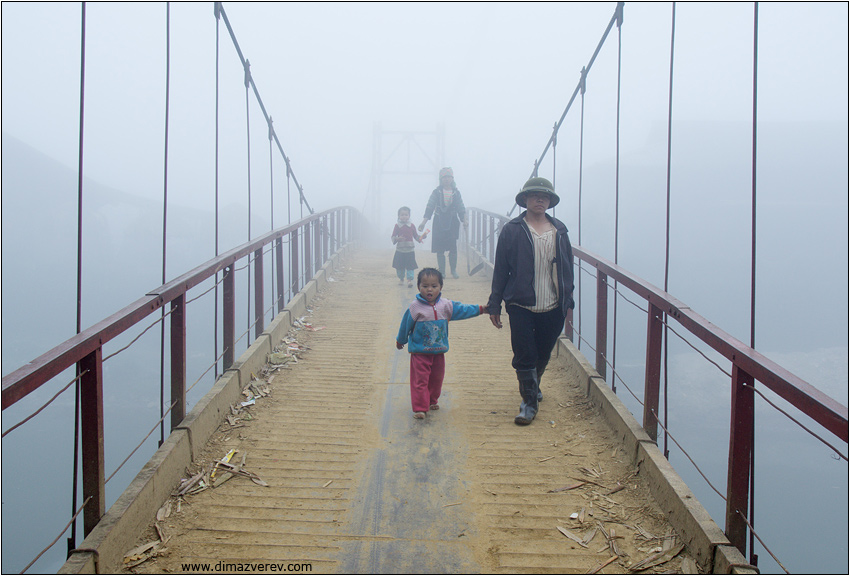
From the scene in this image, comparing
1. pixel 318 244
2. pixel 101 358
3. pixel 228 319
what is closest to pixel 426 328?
pixel 228 319

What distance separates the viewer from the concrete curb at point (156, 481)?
2.17 m

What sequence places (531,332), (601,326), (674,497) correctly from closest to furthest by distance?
1. (674,497)
2. (531,332)
3. (601,326)

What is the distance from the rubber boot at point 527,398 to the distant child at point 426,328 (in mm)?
472

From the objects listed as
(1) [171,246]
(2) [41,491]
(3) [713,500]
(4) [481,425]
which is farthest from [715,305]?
(1) [171,246]

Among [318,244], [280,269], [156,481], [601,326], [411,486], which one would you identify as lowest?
[411,486]

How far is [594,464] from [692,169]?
3928 inches

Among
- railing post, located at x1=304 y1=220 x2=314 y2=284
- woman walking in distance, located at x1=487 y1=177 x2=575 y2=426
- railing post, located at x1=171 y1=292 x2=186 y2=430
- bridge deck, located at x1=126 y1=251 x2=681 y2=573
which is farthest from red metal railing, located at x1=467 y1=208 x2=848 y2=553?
railing post, located at x1=304 y1=220 x2=314 y2=284

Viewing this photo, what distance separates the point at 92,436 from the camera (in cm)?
231

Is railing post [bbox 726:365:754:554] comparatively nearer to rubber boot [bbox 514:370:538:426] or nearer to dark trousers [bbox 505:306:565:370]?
dark trousers [bbox 505:306:565:370]

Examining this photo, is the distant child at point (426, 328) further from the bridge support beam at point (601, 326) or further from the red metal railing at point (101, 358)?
the red metal railing at point (101, 358)

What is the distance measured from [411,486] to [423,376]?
908mm

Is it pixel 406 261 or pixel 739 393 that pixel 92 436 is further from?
pixel 406 261

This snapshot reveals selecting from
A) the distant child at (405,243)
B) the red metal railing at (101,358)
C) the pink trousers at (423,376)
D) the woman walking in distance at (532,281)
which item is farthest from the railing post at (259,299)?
the distant child at (405,243)

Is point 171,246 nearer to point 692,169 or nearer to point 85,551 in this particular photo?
point 692,169
